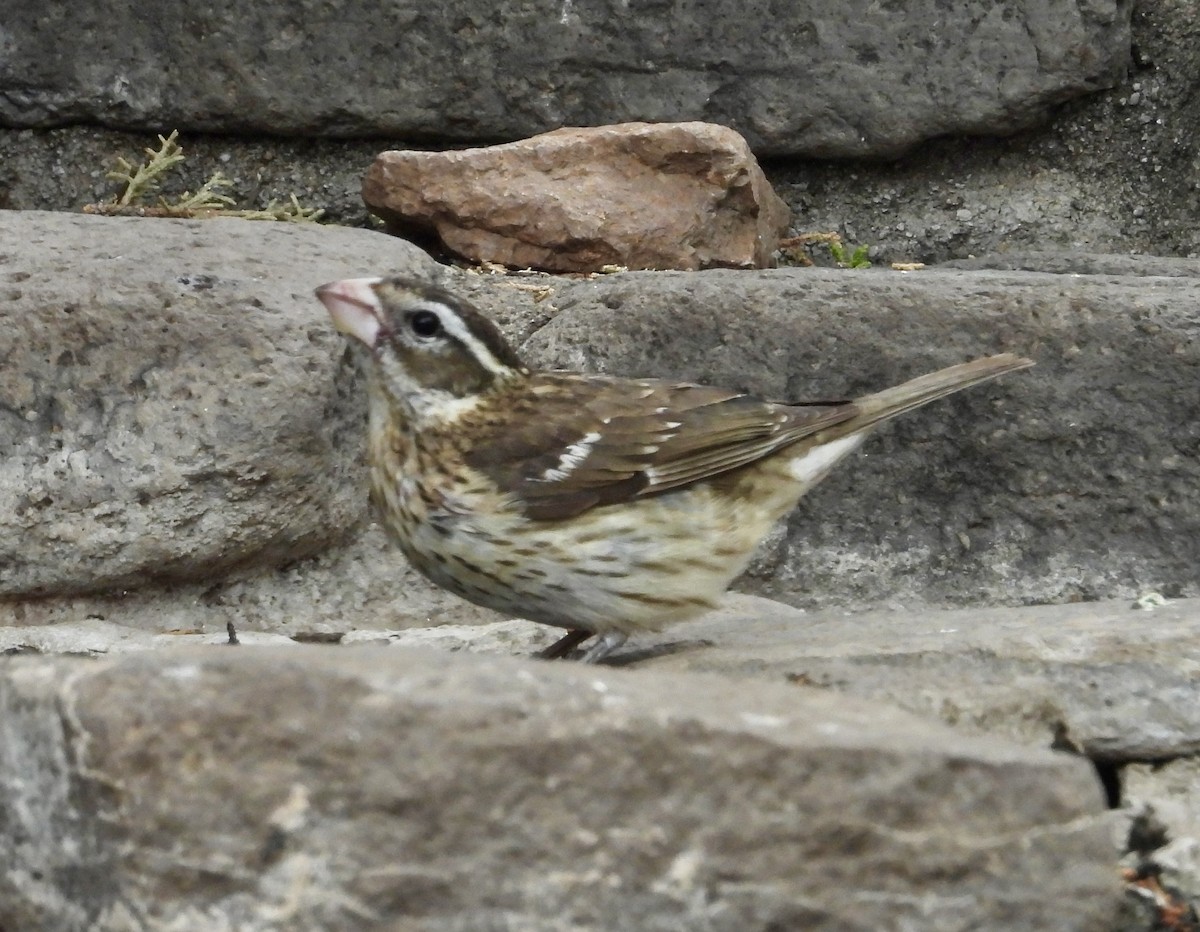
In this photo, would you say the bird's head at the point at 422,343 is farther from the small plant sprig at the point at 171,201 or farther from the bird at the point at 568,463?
the small plant sprig at the point at 171,201

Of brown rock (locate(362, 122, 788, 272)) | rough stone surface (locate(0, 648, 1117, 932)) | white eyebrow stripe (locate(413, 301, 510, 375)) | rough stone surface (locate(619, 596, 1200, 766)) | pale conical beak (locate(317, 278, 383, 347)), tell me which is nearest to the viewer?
rough stone surface (locate(0, 648, 1117, 932))

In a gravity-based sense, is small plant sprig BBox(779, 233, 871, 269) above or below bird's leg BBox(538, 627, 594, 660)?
above

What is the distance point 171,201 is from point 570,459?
4.36ft

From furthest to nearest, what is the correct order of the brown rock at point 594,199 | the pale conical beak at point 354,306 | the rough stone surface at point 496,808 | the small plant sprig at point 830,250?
the small plant sprig at point 830,250 < the brown rock at point 594,199 < the pale conical beak at point 354,306 < the rough stone surface at point 496,808

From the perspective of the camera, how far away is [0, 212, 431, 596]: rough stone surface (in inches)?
153

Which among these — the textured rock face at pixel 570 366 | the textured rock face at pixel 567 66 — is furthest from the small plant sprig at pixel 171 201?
the textured rock face at pixel 570 366

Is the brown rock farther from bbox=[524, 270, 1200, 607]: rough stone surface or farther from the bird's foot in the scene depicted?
the bird's foot

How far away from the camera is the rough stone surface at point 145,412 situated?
3.88m

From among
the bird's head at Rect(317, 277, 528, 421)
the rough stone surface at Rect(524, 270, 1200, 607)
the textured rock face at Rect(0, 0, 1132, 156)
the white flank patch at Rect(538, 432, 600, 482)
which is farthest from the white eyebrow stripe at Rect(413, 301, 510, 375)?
the textured rock face at Rect(0, 0, 1132, 156)

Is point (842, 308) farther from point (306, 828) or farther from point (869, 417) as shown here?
point (306, 828)

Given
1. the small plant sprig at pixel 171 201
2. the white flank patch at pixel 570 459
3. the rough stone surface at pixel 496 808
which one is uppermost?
the small plant sprig at pixel 171 201

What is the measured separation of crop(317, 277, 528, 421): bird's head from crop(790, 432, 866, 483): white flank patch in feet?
2.04

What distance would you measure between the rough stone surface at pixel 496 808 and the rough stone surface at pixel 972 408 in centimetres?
182

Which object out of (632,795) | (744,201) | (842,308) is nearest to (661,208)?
(744,201)
